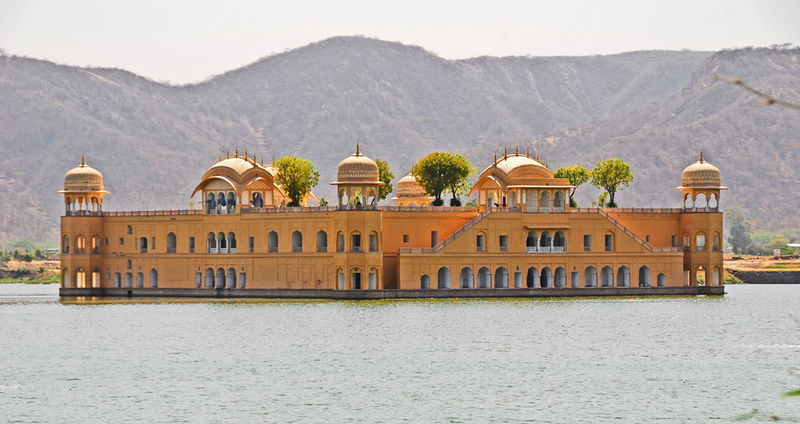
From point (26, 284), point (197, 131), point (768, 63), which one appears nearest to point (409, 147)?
point (197, 131)

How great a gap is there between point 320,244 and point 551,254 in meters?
11.1

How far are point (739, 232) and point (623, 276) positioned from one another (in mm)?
64461

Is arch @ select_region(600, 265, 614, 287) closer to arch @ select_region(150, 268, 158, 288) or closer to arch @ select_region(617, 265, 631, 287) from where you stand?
arch @ select_region(617, 265, 631, 287)

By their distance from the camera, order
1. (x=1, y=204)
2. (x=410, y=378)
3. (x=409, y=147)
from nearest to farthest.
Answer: (x=410, y=378) → (x=1, y=204) → (x=409, y=147)

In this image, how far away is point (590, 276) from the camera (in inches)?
2820

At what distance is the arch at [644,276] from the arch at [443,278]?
33.2 ft

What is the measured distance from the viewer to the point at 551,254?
230 ft

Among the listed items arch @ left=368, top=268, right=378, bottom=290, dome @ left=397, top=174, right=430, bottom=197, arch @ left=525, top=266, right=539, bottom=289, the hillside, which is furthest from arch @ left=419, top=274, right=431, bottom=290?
the hillside

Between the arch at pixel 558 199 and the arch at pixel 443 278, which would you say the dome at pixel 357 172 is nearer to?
the arch at pixel 443 278

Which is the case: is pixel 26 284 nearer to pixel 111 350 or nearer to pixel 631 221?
pixel 631 221

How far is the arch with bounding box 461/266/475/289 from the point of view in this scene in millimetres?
69125

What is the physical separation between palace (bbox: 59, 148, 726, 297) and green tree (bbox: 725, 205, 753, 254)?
5801 centimetres

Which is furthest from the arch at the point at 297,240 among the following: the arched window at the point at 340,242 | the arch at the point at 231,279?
the arch at the point at 231,279

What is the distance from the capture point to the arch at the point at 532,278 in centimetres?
7019
